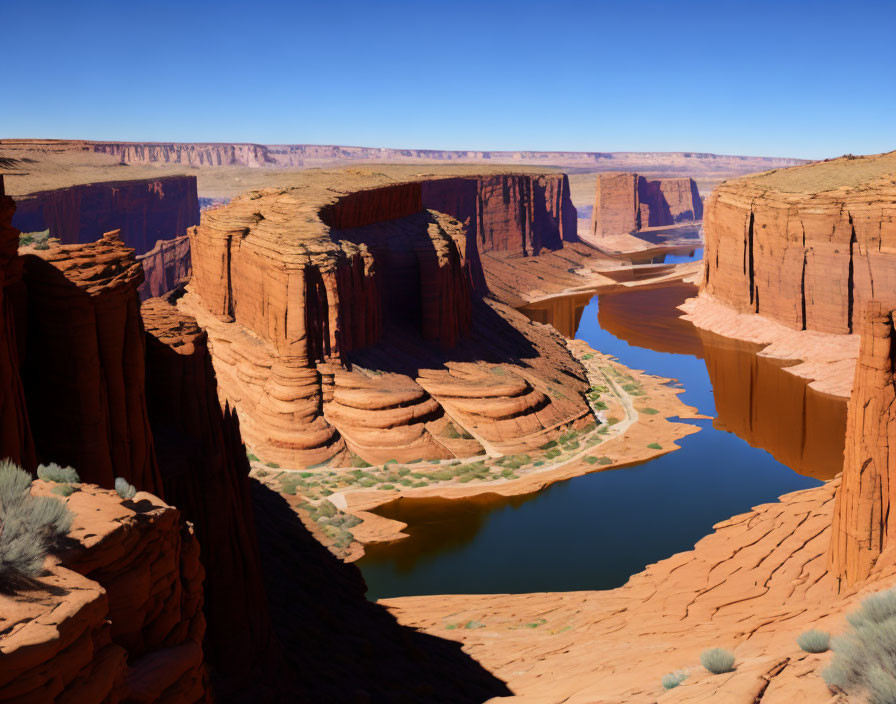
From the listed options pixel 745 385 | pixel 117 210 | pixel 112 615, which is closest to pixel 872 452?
pixel 112 615

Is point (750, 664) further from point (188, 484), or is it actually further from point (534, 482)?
point (534, 482)

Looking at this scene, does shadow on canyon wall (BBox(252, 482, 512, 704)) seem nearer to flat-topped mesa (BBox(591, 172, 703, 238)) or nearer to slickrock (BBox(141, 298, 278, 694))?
slickrock (BBox(141, 298, 278, 694))

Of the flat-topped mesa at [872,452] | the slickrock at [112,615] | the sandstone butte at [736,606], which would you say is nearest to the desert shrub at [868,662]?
the sandstone butte at [736,606]

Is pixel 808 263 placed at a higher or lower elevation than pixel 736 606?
higher

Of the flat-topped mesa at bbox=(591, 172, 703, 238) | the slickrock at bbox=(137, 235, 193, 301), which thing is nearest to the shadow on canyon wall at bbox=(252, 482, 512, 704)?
the slickrock at bbox=(137, 235, 193, 301)

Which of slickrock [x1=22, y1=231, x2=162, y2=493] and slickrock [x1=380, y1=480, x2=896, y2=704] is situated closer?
slickrock [x1=380, y1=480, x2=896, y2=704]

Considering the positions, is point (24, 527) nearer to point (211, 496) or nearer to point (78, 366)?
point (78, 366)

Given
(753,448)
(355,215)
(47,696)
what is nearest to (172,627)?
(47,696)
